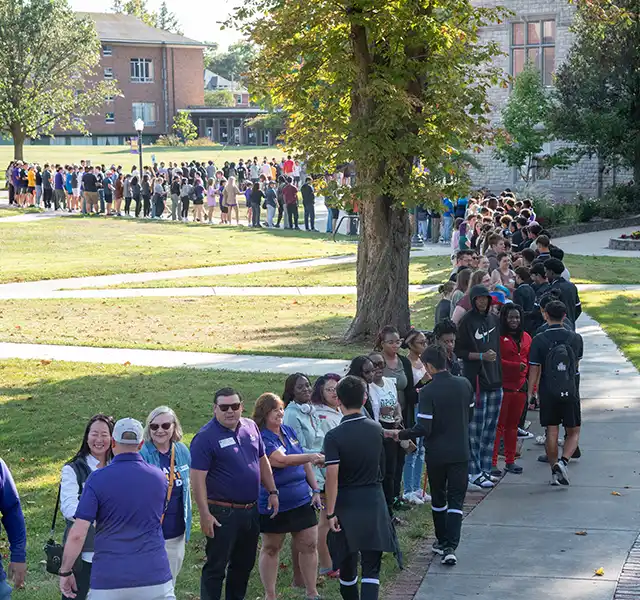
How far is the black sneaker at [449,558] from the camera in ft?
28.6

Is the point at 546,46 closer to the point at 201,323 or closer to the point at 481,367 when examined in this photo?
the point at 201,323

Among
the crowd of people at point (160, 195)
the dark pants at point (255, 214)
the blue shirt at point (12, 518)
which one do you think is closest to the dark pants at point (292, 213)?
the crowd of people at point (160, 195)

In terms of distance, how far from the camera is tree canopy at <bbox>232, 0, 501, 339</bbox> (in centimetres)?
1667

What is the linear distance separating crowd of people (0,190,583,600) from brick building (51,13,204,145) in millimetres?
84667

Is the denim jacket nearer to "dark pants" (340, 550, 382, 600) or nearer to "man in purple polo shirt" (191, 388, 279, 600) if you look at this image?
"man in purple polo shirt" (191, 388, 279, 600)

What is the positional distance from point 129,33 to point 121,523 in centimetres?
9131

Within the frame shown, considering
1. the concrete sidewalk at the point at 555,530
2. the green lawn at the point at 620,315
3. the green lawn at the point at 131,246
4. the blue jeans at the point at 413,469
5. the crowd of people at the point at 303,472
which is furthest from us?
the green lawn at the point at 131,246

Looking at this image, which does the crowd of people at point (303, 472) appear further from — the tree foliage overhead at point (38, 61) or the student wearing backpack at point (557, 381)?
the tree foliage overhead at point (38, 61)

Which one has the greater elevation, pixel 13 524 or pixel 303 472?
pixel 13 524

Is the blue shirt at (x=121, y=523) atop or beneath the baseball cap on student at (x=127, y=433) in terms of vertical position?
beneath

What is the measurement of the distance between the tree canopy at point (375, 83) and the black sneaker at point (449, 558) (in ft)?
29.4

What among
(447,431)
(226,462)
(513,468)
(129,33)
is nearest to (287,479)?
(226,462)

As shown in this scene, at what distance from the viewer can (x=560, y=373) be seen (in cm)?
1092

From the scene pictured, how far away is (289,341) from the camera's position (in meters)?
18.9
